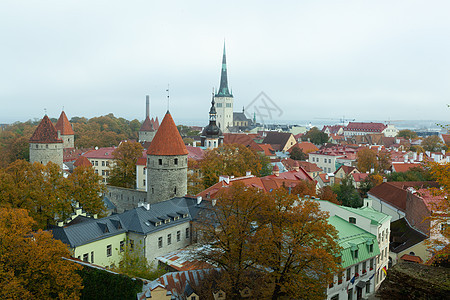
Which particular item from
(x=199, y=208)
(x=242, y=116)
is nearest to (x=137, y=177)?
(x=199, y=208)

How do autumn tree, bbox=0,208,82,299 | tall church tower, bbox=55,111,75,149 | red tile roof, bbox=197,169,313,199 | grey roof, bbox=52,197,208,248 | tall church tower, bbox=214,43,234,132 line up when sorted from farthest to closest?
tall church tower, bbox=214,43,234,132 < tall church tower, bbox=55,111,75,149 < red tile roof, bbox=197,169,313,199 < grey roof, bbox=52,197,208,248 < autumn tree, bbox=0,208,82,299

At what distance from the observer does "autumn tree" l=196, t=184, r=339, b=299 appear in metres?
15.8

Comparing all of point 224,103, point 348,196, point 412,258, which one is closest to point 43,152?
point 348,196

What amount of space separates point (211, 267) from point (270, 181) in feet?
59.2

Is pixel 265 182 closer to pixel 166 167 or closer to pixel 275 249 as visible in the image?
pixel 166 167

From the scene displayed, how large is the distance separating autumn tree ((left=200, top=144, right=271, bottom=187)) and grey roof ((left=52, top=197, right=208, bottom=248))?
10.5m

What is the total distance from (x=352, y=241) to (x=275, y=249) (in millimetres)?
6325

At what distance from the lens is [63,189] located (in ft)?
93.0


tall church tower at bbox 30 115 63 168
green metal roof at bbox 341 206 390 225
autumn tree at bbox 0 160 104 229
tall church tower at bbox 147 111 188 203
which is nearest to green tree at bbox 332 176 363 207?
green metal roof at bbox 341 206 390 225

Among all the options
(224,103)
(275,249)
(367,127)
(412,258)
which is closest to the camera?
(275,249)

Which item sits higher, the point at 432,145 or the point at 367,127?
the point at 367,127

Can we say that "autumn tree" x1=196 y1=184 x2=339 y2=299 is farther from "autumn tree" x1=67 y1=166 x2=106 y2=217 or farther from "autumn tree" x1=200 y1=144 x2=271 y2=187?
"autumn tree" x1=200 y1=144 x2=271 y2=187

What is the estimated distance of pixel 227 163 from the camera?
4122cm

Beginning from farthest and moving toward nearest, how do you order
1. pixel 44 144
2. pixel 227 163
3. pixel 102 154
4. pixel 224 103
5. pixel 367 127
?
pixel 367 127
pixel 224 103
pixel 102 154
pixel 44 144
pixel 227 163
